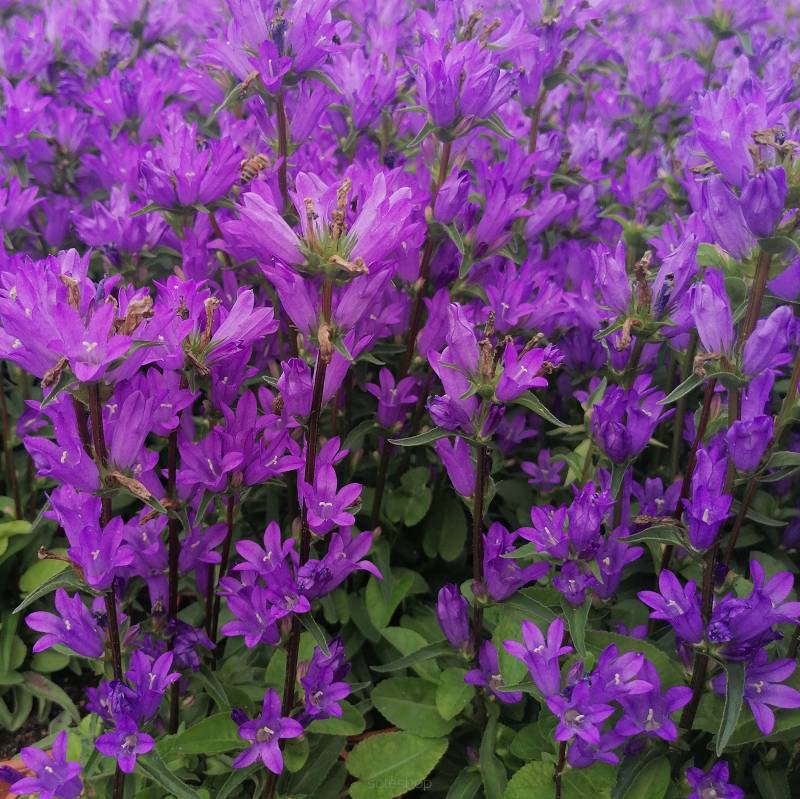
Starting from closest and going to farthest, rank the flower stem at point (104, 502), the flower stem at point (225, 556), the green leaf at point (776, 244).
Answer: the flower stem at point (104, 502) → the green leaf at point (776, 244) → the flower stem at point (225, 556)

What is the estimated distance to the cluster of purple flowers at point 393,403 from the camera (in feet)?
6.04

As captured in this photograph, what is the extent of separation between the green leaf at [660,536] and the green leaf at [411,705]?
88 cm

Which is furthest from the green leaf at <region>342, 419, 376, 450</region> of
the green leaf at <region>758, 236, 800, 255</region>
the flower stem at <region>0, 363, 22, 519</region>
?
the flower stem at <region>0, 363, 22, 519</region>

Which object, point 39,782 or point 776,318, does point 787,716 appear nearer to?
Result: point 776,318

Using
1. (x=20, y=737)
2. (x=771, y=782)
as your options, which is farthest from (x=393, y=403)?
(x=20, y=737)

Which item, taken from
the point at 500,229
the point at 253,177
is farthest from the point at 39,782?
the point at 500,229

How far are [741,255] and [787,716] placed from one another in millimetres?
1104

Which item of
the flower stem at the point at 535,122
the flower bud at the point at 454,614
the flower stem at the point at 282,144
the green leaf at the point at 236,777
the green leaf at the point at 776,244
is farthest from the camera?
the flower stem at the point at 535,122

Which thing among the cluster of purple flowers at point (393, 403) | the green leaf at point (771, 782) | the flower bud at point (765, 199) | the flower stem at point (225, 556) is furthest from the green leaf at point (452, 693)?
the flower bud at point (765, 199)

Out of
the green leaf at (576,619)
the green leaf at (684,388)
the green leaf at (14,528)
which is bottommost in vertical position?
the green leaf at (14,528)

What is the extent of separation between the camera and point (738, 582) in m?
2.39

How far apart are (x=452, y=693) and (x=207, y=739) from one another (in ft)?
2.18

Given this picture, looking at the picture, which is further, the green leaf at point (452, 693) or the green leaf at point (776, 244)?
the green leaf at point (452, 693)

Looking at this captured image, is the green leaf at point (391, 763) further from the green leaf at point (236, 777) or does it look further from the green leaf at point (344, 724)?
the green leaf at point (236, 777)
